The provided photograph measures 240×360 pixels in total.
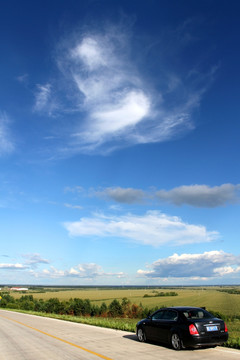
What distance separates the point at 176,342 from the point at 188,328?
862 millimetres

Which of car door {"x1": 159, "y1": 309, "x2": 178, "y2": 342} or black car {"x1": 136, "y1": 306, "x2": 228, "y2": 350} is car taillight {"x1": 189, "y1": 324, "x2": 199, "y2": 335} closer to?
black car {"x1": 136, "y1": 306, "x2": 228, "y2": 350}

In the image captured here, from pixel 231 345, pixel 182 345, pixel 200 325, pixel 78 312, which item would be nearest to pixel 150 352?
pixel 182 345

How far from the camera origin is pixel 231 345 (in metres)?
11.1

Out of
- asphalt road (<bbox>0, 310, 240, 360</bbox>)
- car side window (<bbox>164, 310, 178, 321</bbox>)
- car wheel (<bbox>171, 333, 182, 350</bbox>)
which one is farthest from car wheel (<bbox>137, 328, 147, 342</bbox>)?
car wheel (<bbox>171, 333, 182, 350</bbox>)

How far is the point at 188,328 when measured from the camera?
1002 cm

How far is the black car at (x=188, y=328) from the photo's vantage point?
9.96 meters

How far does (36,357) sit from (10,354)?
142 centimetres

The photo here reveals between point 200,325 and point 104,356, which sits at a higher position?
point 200,325

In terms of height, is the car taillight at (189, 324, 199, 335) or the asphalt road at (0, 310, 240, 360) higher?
the car taillight at (189, 324, 199, 335)

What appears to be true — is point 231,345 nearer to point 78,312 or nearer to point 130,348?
point 130,348

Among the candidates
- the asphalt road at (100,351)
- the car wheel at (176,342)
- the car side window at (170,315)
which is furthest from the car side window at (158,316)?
the car wheel at (176,342)

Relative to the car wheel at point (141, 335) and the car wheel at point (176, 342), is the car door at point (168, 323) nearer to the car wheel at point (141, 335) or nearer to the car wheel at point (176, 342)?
the car wheel at point (176, 342)

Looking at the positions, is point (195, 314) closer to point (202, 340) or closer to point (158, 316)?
point (202, 340)

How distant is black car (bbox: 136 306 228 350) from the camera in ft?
32.7
